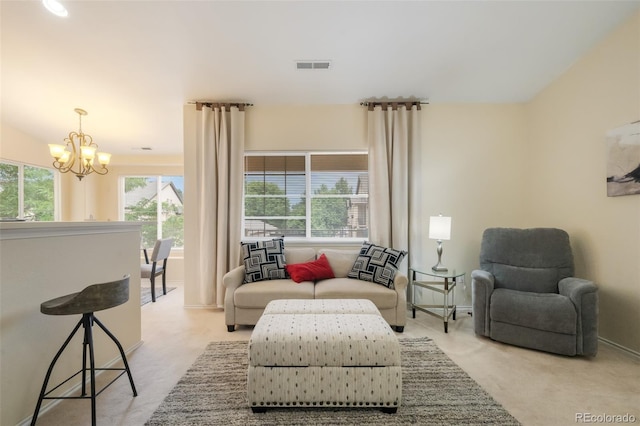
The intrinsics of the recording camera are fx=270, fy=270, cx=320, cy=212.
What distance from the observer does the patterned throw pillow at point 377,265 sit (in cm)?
300

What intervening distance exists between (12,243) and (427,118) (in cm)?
403

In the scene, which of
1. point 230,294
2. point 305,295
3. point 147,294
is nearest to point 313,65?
point 305,295

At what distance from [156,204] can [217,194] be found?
2.59 meters

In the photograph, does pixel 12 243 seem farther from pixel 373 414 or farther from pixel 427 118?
pixel 427 118

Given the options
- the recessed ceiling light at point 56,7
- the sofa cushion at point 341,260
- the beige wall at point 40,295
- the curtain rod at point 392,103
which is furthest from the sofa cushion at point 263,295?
the recessed ceiling light at point 56,7

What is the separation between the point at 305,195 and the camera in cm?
380

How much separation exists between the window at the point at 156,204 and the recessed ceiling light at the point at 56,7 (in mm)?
3213

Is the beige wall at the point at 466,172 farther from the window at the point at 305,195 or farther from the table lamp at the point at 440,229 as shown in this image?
the window at the point at 305,195

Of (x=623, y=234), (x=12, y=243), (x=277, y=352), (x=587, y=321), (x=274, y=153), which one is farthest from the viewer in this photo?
(x=274, y=153)

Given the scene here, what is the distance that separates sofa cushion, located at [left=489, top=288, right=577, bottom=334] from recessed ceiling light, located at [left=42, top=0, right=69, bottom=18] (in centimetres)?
461

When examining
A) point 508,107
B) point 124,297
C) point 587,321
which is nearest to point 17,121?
point 124,297

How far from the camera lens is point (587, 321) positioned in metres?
2.21

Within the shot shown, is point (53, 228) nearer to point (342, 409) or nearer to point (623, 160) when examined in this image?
point (342, 409)

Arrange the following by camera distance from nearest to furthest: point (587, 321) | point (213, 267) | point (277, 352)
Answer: point (277, 352)
point (587, 321)
point (213, 267)
